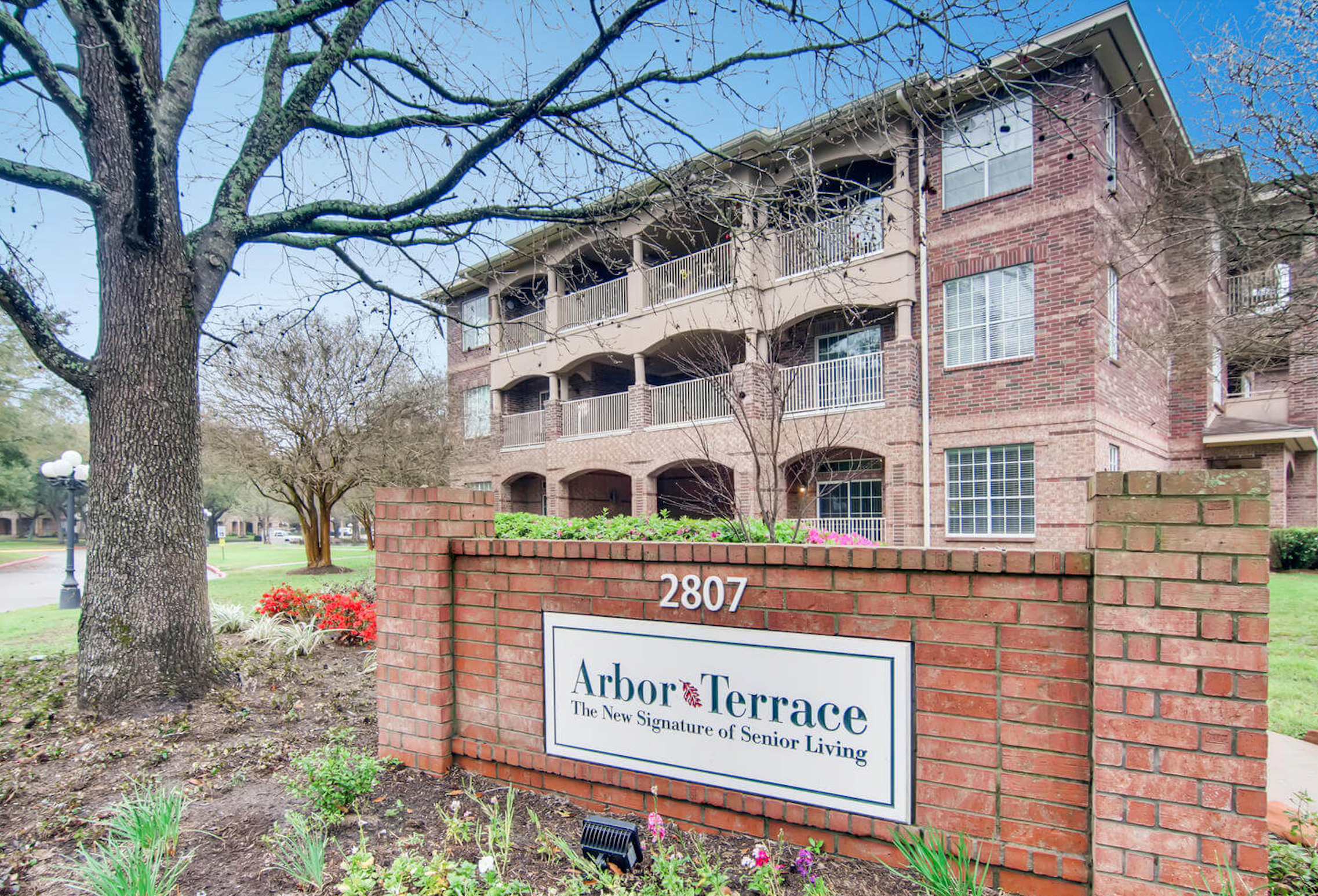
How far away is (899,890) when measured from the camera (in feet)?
7.98

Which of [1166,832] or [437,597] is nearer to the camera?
[1166,832]

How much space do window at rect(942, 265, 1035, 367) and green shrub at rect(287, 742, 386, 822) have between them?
42.7 feet

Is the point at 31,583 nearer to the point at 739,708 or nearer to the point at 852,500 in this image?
the point at 852,500

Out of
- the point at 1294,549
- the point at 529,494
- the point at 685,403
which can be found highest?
the point at 685,403

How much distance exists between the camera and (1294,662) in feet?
21.2

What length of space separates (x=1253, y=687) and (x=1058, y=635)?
532 mm

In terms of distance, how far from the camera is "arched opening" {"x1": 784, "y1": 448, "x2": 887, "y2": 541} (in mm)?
14508

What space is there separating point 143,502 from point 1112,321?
605 inches

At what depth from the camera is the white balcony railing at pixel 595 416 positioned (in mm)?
18375

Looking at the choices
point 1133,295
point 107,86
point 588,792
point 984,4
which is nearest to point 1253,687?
point 588,792

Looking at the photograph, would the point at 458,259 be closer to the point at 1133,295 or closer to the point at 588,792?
the point at 588,792

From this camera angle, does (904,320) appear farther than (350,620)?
Yes

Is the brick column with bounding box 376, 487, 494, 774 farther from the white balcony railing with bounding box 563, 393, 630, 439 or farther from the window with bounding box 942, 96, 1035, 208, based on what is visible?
the white balcony railing with bounding box 563, 393, 630, 439

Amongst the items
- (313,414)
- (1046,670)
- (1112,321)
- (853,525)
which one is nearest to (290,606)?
(1046,670)
